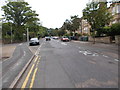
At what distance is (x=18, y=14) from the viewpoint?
53219 mm

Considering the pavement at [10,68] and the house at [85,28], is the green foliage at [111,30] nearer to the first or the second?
the pavement at [10,68]

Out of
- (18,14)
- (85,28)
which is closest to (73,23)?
(85,28)

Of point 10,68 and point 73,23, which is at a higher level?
point 73,23

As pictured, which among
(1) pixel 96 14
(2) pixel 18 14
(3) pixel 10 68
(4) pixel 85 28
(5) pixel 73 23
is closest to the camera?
(3) pixel 10 68

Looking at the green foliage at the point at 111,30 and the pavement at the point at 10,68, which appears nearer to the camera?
the pavement at the point at 10,68

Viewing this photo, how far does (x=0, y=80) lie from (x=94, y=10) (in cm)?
2639

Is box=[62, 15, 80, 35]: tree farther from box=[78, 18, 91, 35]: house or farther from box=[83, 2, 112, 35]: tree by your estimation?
box=[83, 2, 112, 35]: tree

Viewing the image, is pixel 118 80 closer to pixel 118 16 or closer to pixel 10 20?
pixel 118 16

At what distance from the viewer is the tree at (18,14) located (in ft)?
173

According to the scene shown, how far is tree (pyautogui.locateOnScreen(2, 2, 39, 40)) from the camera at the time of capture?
5259 cm

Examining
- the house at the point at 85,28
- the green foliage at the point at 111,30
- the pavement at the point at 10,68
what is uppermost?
the house at the point at 85,28

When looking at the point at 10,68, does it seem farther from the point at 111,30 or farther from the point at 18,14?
the point at 18,14

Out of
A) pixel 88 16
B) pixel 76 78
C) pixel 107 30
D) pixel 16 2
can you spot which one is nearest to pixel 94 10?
pixel 88 16

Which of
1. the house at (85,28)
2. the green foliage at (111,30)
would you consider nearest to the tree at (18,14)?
the house at (85,28)
